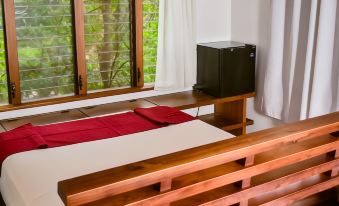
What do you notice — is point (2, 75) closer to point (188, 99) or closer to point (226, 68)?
point (188, 99)

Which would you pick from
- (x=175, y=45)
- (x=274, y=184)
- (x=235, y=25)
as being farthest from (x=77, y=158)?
(x=235, y=25)

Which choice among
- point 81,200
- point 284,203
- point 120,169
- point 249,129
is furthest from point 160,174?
point 249,129

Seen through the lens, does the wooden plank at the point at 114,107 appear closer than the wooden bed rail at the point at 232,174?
No

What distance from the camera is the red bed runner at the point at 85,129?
98.6 inches

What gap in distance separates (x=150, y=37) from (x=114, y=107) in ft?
2.25

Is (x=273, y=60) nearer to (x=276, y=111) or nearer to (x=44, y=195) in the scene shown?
(x=276, y=111)

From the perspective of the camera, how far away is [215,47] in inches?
142

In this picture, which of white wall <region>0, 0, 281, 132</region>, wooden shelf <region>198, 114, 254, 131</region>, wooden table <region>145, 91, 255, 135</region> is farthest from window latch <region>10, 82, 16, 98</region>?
wooden shelf <region>198, 114, 254, 131</region>

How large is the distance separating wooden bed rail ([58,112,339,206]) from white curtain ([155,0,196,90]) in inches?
69.4

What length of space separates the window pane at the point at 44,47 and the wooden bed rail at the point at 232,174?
6.19ft

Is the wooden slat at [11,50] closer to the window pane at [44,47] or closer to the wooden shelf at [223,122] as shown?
the window pane at [44,47]

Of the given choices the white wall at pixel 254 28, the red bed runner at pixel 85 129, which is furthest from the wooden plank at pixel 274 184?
the white wall at pixel 254 28

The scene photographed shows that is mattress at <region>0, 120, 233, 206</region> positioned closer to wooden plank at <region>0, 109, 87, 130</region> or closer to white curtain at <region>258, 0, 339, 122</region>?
wooden plank at <region>0, 109, 87, 130</region>

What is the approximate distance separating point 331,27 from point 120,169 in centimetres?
218
